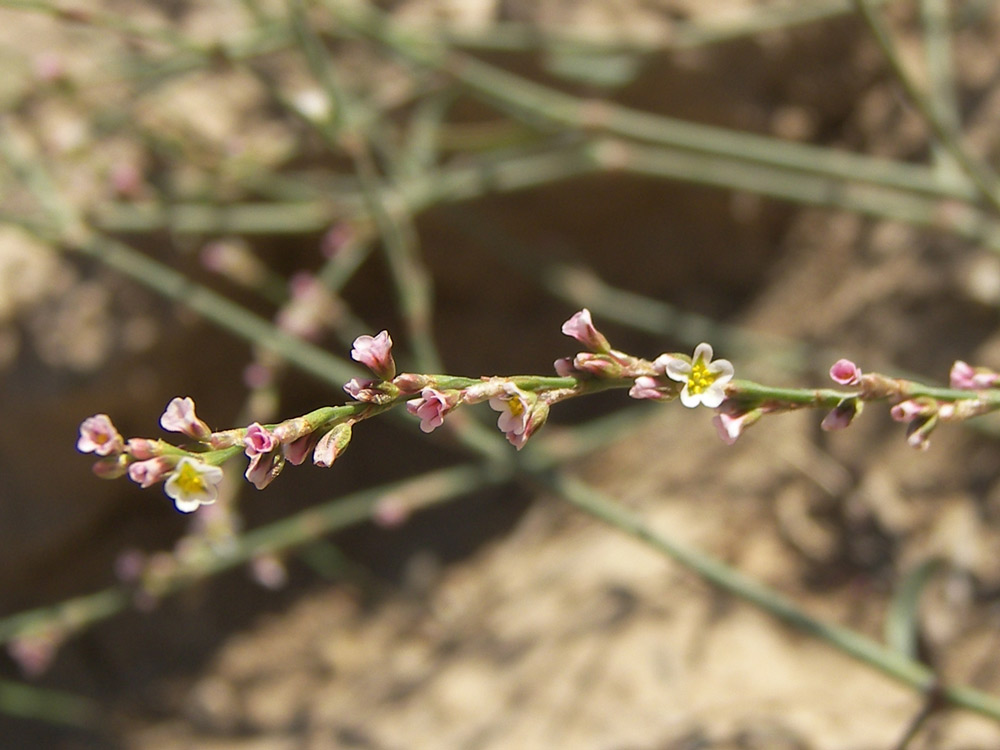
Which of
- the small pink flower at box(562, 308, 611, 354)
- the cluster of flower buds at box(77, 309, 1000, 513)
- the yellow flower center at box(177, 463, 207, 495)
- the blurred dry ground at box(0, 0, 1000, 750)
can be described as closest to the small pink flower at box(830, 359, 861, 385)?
the cluster of flower buds at box(77, 309, 1000, 513)

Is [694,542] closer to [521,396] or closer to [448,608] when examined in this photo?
[448,608]

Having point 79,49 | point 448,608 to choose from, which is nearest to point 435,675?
point 448,608

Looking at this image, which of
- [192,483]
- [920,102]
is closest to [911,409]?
[192,483]

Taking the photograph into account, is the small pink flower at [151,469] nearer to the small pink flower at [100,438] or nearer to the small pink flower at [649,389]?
the small pink flower at [100,438]

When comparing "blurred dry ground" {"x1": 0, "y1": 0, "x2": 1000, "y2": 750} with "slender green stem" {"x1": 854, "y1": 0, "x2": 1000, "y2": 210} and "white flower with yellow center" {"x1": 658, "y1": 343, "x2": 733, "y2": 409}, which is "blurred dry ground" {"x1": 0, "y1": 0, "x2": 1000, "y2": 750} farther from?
"white flower with yellow center" {"x1": 658, "y1": 343, "x2": 733, "y2": 409}

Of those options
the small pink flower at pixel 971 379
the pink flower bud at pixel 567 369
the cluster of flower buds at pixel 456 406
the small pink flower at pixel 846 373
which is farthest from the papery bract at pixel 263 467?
the small pink flower at pixel 971 379
